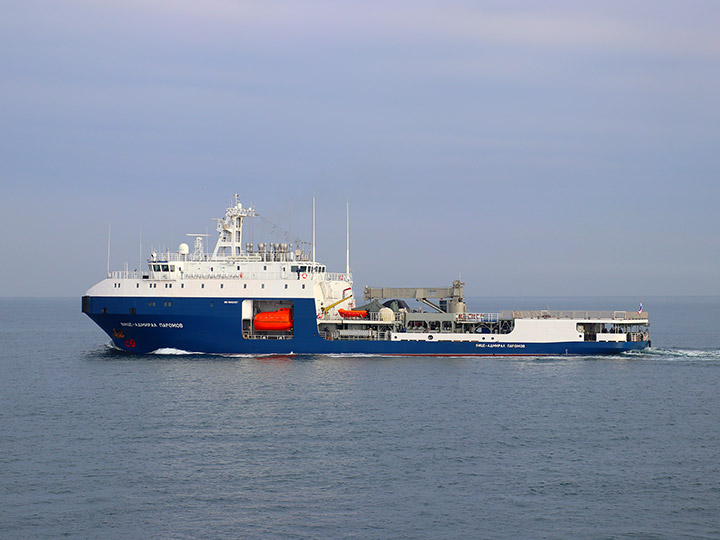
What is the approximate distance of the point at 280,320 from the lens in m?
54.6

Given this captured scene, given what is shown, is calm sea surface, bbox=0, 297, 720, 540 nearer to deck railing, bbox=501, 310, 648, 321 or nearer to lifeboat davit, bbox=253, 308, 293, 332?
lifeboat davit, bbox=253, 308, 293, 332

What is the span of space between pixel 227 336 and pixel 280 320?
374cm

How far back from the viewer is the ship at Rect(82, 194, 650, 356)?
54250mm

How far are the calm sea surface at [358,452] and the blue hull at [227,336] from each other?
403 centimetres

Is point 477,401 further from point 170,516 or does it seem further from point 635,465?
point 170,516

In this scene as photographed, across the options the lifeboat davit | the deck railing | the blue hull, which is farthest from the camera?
the deck railing

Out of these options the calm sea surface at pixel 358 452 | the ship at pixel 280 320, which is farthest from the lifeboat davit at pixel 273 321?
the calm sea surface at pixel 358 452

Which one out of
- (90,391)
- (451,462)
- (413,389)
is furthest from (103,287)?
(451,462)

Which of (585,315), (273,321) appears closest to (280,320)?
(273,321)

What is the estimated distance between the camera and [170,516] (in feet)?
78.7

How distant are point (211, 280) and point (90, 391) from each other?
13671 millimetres

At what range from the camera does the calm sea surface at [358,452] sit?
23766 mm

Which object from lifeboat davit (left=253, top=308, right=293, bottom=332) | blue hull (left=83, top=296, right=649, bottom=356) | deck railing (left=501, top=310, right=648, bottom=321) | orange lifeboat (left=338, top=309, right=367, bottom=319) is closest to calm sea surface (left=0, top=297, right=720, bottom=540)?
blue hull (left=83, top=296, right=649, bottom=356)

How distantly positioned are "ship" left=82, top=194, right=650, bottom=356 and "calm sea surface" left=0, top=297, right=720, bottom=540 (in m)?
4.29
